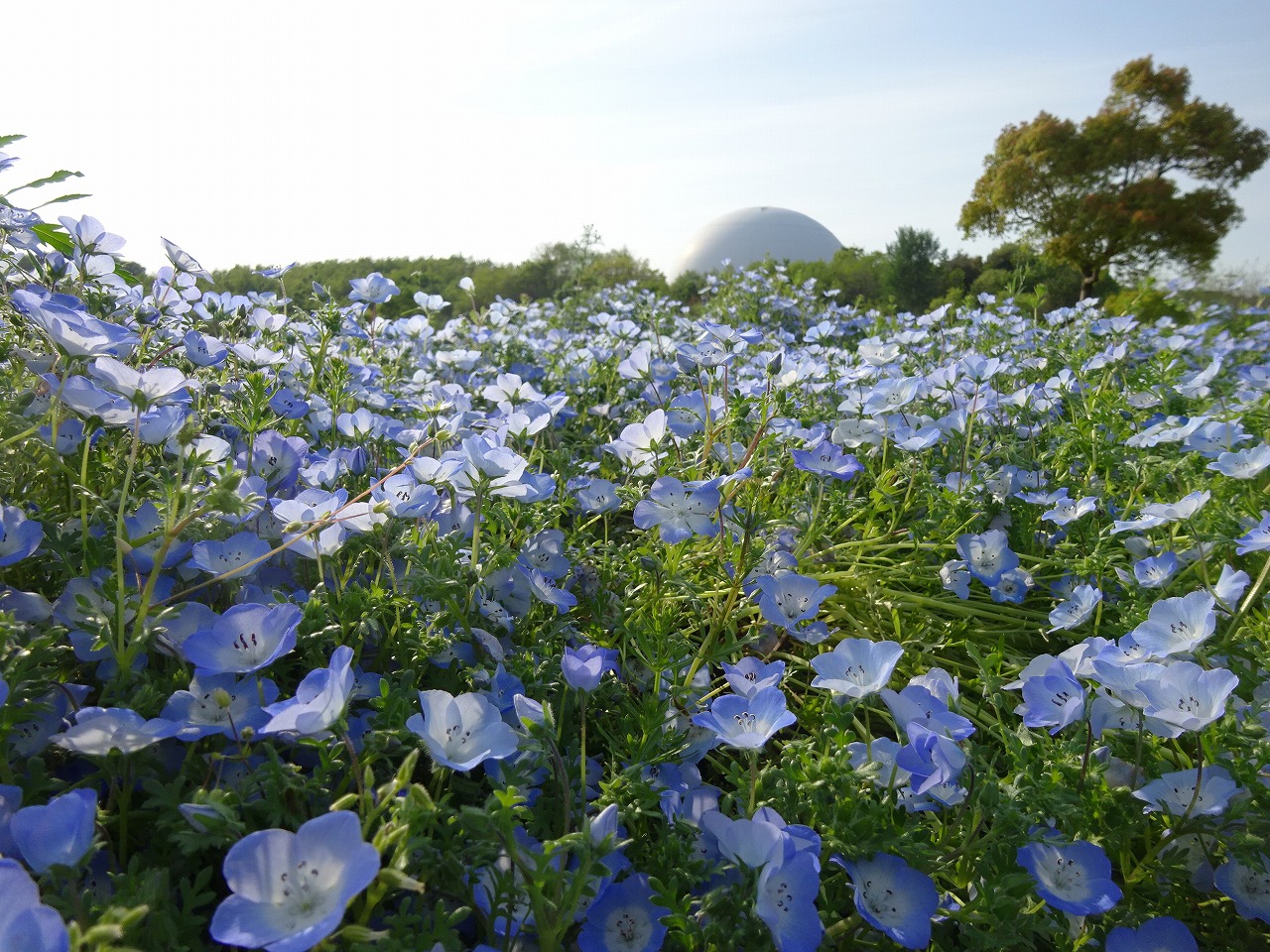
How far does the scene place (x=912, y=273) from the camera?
1861 cm

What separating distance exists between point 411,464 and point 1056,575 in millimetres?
1850

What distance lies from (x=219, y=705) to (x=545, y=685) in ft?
1.66

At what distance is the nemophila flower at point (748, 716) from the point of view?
3.92 ft

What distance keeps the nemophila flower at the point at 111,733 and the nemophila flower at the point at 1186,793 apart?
140cm

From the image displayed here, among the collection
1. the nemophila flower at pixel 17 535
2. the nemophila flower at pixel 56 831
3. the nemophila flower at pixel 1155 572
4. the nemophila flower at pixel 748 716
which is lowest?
the nemophila flower at pixel 1155 572

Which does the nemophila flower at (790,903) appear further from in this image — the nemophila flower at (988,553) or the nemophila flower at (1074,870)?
the nemophila flower at (988,553)

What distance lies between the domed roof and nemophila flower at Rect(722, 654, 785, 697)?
145 feet

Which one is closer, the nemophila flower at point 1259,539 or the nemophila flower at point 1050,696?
the nemophila flower at point 1050,696

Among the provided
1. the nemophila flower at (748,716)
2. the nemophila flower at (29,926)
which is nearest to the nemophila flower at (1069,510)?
the nemophila flower at (748,716)

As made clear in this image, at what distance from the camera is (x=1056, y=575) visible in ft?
7.61

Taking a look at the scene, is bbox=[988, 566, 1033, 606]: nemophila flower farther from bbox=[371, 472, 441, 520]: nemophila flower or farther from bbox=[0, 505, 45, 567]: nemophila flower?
bbox=[0, 505, 45, 567]: nemophila flower

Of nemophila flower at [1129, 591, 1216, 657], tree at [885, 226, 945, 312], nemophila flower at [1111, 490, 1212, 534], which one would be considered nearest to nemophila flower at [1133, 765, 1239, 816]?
nemophila flower at [1129, 591, 1216, 657]

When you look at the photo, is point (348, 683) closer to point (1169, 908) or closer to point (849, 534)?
point (1169, 908)

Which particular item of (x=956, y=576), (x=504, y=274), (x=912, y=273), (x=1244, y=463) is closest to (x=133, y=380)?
(x=956, y=576)
